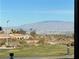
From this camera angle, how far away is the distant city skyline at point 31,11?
154 cm

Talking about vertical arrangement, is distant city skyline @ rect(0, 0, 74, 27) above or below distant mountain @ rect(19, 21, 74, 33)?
above

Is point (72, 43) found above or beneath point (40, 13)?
beneath

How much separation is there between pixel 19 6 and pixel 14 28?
0.26 meters

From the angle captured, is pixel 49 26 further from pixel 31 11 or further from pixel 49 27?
pixel 31 11

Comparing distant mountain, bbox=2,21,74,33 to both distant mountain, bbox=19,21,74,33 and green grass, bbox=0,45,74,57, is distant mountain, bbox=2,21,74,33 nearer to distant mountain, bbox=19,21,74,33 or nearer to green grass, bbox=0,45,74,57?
distant mountain, bbox=19,21,74,33

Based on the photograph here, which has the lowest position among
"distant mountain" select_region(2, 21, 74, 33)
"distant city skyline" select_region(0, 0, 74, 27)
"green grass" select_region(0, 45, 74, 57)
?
"green grass" select_region(0, 45, 74, 57)

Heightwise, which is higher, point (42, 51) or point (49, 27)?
point (49, 27)

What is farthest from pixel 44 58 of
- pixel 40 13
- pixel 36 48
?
pixel 40 13

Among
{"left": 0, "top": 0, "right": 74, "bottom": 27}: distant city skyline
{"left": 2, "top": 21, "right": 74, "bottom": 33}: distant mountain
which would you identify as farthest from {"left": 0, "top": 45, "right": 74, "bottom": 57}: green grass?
{"left": 0, "top": 0, "right": 74, "bottom": 27}: distant city skyline

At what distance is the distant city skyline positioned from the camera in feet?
5.04

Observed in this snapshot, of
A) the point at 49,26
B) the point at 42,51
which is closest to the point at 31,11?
the point at 49,26

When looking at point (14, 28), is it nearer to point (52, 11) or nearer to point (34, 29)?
point (34, 29)

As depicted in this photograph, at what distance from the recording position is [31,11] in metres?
1.58

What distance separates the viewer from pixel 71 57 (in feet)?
4.87
